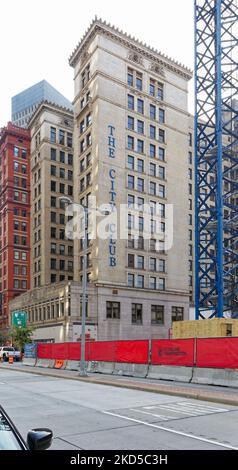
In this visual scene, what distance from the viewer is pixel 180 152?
7456cm

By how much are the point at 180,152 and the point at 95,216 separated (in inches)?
774

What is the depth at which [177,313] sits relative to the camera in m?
69.6

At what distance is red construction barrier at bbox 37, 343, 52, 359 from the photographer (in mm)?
38884

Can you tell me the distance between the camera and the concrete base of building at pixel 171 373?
2264cm

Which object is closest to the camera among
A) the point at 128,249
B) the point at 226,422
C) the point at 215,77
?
the point at 226,422

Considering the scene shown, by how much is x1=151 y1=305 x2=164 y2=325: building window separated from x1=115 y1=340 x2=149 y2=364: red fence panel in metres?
38.3

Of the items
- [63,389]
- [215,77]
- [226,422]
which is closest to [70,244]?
[215,77]

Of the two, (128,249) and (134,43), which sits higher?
(134,43)

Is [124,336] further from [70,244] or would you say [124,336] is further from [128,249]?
[70,244]

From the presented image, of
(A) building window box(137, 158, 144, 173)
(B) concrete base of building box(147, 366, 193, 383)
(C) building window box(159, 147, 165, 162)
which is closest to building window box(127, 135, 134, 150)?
(A) building window box(137, 158, 144, 173)

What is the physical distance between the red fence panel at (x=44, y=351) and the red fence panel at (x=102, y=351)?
7.65 meters

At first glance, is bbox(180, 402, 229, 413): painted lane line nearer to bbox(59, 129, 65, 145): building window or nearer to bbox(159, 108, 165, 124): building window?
bbox(159, 108, 165, 124): building window

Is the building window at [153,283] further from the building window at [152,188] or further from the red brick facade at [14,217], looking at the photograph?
the red brick facade at [14,217]

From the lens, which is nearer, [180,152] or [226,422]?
[226,422]
